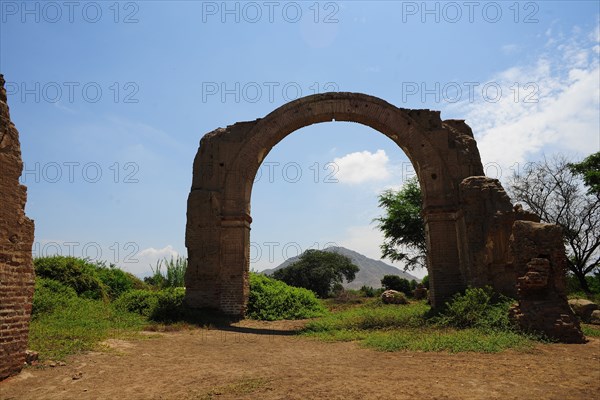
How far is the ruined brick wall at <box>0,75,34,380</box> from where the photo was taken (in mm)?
4516

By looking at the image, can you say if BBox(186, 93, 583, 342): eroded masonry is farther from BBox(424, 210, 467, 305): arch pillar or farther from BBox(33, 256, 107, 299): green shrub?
BBox(33, 256, 107, 299): green shrub

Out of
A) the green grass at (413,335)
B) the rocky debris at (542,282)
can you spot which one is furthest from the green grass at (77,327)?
the rocky debris at (542,282)

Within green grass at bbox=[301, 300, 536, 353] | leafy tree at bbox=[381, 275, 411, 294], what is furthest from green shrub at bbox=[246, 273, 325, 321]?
leafy tree at bbox=[381, 275, 411, 294]

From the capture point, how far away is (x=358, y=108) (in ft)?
41.1

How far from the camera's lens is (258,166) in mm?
12641

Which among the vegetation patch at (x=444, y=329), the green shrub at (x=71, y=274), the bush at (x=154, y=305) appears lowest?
the vegetation patch at (x=444, y=329)

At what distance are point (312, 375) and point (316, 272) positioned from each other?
29.6 meters

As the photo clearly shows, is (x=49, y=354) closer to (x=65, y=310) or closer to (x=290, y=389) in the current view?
(x=290, y=389)

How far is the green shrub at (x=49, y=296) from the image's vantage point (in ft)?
29.4

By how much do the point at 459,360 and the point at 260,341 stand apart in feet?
13.9

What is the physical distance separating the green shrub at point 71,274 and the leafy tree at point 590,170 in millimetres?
21848

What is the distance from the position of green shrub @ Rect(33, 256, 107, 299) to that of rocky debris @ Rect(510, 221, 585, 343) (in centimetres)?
1169

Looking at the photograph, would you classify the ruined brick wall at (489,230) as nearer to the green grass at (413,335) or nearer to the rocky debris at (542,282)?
the rocky debris at (542,282)

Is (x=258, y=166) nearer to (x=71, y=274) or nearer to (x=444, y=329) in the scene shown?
(x=71, y=274)
